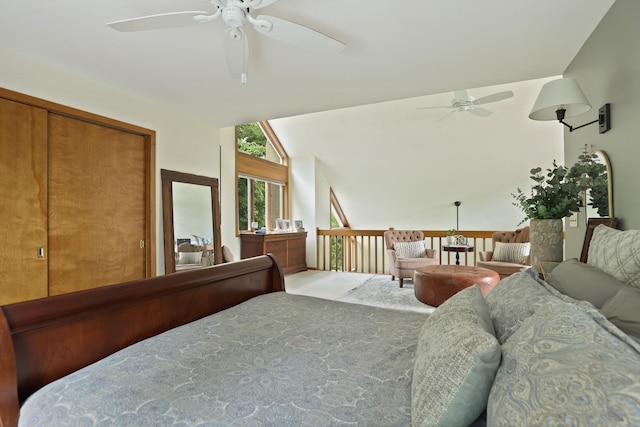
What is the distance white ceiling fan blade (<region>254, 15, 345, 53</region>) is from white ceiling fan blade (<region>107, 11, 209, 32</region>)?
0.98 feet

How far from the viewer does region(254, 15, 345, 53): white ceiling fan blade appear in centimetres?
172

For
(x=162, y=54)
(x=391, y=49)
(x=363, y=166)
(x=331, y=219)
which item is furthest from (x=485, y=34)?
(x=331, y=219)

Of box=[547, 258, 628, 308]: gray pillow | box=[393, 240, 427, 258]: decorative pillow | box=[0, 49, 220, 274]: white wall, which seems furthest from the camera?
box=[393, 240, 427, 258]: decorative pillow

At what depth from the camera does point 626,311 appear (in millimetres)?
885

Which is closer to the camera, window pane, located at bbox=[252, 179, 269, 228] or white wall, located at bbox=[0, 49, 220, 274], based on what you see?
white wall, located at bbox=[0, 49, 220, 274]

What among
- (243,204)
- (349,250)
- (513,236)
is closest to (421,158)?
(513,236)

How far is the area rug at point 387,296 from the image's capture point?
403 centimetres

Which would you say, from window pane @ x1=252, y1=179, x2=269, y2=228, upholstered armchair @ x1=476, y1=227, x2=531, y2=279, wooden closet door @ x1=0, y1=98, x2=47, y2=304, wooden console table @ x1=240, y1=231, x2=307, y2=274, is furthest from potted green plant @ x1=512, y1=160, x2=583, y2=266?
window pane @ x1=252, y1=179, x2=269, y2=228

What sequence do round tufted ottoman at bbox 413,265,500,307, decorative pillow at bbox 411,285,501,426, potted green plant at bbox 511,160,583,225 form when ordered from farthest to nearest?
1. round tufted ottoman at bbox 413,265,500,307
2. potted green plant at bbox 511,160,583,225
3. decorative pillow at bbox 411,285,501,426

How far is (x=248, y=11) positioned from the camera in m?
1.83

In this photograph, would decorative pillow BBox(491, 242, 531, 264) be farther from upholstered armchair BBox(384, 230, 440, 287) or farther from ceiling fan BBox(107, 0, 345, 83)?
ceiling fan BBox(107, 0, 345, 83)

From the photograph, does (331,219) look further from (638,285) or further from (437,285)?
(638,285)

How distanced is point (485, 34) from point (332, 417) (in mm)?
2382

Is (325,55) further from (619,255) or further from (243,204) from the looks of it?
(243,204)
